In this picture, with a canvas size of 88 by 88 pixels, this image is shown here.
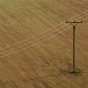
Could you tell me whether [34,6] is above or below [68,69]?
above

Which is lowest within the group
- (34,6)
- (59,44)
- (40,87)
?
(40,87)

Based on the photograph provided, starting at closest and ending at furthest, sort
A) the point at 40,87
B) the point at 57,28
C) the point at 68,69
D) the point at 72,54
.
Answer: the point at 40,87
the point at 68,69
the point at 72,54
the point at 57,28

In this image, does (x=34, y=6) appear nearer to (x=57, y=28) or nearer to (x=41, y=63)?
(x=57, y=28)

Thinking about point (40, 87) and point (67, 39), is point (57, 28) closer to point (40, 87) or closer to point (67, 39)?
point (67, 39)

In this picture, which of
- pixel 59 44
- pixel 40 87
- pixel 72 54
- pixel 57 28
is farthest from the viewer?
pixel 57 28

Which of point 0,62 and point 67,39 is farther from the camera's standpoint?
point 67,39

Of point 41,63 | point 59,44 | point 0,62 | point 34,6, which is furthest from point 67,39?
point 34,6
